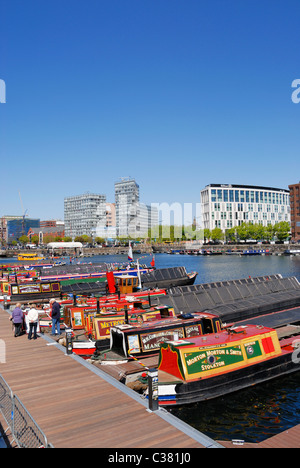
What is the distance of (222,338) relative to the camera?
65.4ft

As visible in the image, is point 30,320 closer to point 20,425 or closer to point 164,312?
point 164,312

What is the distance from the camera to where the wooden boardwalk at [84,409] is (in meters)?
10.8

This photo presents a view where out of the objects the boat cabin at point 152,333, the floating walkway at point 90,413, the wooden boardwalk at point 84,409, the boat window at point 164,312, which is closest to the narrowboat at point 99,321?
the boat window at point 164,312

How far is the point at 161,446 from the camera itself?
1040 centimetres

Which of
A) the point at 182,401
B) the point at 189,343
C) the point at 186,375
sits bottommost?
the point at 182,401

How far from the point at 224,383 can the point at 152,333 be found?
529 centimetres

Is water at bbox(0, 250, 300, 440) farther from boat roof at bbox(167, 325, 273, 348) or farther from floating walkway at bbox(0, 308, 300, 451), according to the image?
floating walkway at bbox(0, 308, 300, 451)

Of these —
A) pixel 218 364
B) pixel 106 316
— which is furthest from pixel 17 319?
pixel 218 364

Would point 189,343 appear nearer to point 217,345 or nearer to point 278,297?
point 217,345

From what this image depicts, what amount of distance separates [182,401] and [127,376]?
3.20 meters

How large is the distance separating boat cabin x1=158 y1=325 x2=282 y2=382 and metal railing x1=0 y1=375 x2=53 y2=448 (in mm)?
Result: 7474

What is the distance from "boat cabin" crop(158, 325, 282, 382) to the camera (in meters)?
17.3

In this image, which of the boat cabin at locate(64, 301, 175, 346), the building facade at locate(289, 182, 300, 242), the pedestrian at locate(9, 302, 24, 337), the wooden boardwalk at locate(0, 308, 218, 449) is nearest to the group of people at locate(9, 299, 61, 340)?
the pedestrian at locate(9, 302, 24, 337)
